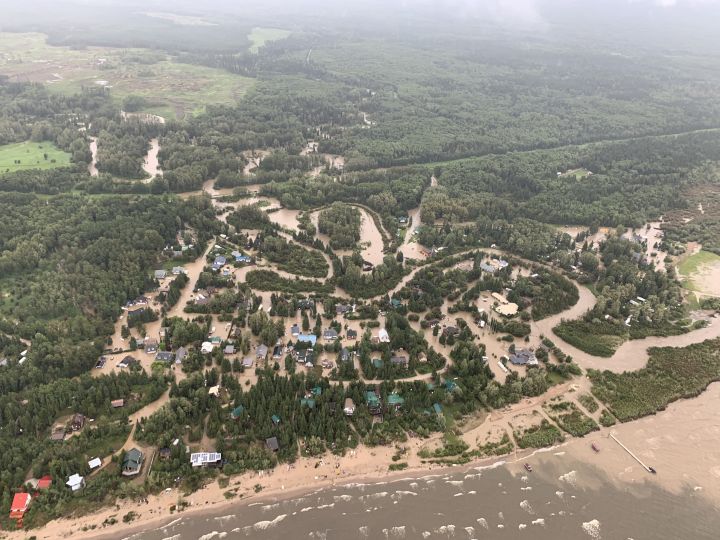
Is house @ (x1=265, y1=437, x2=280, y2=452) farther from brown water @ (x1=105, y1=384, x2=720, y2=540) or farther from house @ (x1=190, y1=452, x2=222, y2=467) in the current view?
brown water @ (x1=105, y1=384, x2=720, y2=540)

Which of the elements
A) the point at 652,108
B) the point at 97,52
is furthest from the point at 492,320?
the point at 97,52

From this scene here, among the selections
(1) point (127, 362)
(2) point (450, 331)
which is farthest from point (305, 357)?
(1) point (127, 362)

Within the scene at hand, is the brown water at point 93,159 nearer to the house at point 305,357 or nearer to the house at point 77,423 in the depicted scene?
the house at point 77,423

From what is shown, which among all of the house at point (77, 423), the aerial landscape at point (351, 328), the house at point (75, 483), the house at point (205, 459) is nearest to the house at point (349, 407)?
the aerial landscape at point (351, 328)

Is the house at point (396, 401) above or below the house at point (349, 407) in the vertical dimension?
above

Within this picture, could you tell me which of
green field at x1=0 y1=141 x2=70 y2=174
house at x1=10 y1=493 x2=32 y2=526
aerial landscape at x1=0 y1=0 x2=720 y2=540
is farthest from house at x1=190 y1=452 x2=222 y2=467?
green field at x1=0 y1=141 x2=70 y2=174

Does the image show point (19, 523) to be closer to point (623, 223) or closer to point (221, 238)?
→ point (221, 238)
